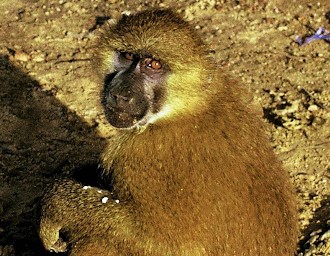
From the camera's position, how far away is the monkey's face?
341cm

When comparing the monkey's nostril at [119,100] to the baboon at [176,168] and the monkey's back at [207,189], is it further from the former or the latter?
the monkey's back at [207,189]

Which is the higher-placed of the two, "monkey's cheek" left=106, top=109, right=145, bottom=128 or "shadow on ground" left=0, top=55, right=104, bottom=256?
"monkey's cheek" left=106, top=109, right=145, bottom=128

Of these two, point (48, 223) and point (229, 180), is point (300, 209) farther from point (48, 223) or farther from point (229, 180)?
point (48, 223)

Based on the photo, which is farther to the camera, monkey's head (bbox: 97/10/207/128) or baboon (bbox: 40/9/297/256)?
monkey's head (bbox: 97/10/207/128)

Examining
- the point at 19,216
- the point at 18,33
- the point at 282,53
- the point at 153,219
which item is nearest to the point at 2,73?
the point at 18,33

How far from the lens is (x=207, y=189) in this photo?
10.8 feet

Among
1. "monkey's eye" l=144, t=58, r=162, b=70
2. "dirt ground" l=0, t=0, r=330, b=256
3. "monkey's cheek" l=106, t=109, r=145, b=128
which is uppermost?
"monkey's eye" l=144, t=58, r=162, b=70

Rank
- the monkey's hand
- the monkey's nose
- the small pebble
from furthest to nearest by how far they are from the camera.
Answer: the small pebble
the monkey's hand
the monkey's nose

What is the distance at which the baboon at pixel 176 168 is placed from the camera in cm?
328

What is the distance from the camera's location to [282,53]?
19.2ft

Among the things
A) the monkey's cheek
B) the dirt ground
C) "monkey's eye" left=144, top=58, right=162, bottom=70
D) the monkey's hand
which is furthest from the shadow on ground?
"monkey's eye" left=144, top=58, right=162, bottom=70

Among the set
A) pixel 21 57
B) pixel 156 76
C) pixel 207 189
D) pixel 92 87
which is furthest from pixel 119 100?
pixel 21 57

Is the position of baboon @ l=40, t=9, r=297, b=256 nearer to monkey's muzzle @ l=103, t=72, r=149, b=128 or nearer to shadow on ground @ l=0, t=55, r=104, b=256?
monkey's muzzle @ l=103, t=72, r=149, b=128

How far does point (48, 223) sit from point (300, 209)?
1.59 metres
